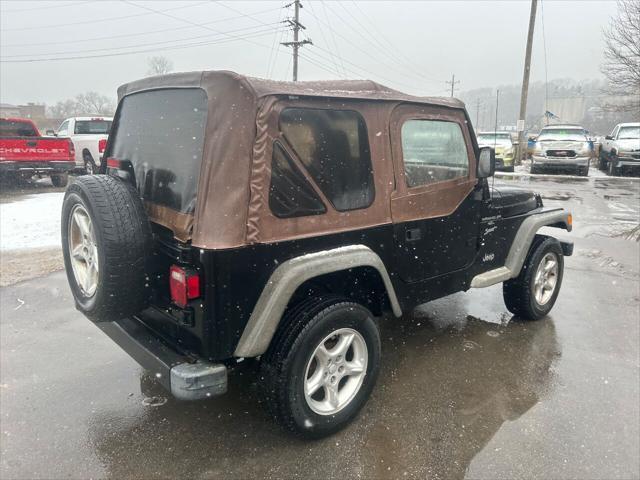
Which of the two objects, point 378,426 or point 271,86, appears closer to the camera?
point 271,86

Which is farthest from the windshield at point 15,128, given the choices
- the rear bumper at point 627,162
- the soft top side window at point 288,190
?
the rear bumper at point 627,162

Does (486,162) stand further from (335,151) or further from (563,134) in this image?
(563,134)

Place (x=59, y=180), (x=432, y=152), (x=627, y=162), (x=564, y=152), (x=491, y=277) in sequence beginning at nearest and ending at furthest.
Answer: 1. (x=432, y=152)
2. (x=491, y=277)
3. (x=59, y=180)
4. (x=627, y=162)
5. (x=564, y=152)

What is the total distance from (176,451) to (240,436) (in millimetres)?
354

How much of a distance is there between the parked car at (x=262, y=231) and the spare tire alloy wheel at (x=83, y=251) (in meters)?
0.01

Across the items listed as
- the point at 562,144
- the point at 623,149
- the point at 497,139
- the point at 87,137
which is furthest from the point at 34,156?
the point at 623,149

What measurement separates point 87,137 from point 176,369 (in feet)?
45.9

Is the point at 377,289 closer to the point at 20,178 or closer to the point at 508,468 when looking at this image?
the point at 508,468

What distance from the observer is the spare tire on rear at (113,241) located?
2.29 metres

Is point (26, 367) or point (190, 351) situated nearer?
point (190, 351)

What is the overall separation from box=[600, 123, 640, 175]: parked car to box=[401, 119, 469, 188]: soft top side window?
16.4 m

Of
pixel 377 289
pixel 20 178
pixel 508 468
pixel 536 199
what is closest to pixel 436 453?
pixel 508 468

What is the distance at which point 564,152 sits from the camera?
16.9 m

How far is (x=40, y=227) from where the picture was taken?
26.3 ft
